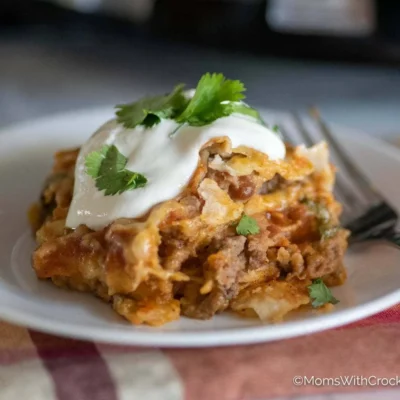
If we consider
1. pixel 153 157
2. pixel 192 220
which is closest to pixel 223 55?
pixel 153 157

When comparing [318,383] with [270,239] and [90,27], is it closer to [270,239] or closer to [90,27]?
[270,239]

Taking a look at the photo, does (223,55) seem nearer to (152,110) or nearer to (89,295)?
(152,110)

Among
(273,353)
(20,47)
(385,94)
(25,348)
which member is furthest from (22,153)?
(20,47)

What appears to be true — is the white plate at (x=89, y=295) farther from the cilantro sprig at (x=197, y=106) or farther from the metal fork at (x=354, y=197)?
the cilantro sprig at (x=197, y=106)

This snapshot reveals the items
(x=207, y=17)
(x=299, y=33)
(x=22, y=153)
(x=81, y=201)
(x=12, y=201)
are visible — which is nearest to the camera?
(x=81, y=201)

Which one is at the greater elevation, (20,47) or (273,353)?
(273,353)

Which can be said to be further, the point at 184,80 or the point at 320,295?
the point at 184,80

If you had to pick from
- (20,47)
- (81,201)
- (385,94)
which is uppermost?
(81,201)
